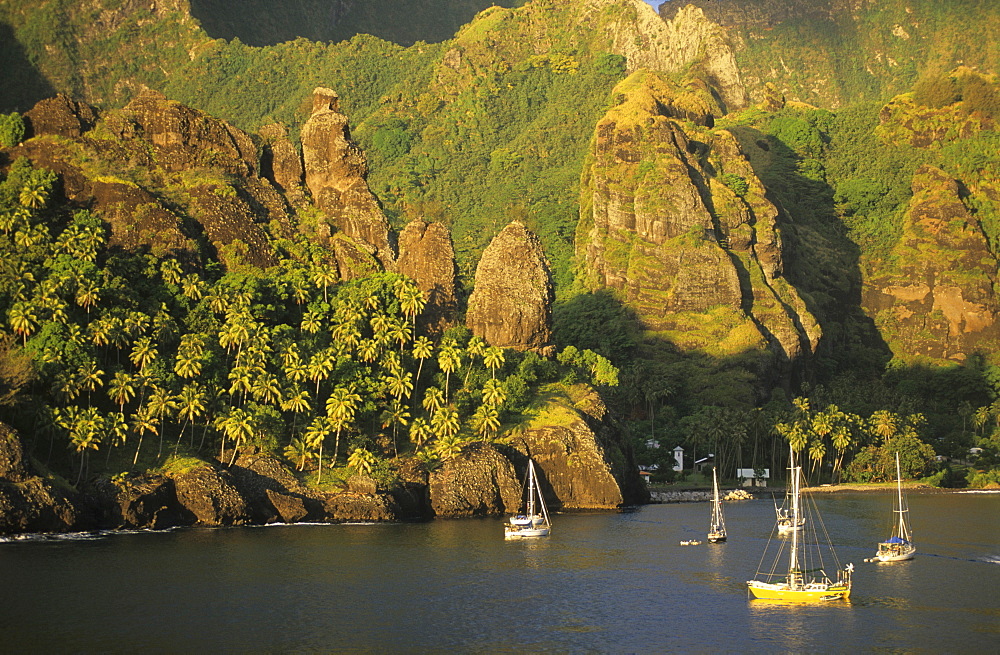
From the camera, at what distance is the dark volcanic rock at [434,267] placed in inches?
7259

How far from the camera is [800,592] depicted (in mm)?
95000

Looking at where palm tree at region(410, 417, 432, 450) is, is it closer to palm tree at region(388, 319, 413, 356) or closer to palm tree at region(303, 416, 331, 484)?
palm tree at region(303, 416, 331, 484)

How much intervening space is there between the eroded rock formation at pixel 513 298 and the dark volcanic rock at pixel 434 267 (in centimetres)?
394

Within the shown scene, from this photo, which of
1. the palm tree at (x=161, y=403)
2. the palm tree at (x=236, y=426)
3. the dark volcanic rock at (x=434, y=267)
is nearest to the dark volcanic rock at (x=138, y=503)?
the palm tree at (x=161, y=403)

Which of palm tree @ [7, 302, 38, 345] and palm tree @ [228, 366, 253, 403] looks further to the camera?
palm tree @ [228, 366, 253, 403]

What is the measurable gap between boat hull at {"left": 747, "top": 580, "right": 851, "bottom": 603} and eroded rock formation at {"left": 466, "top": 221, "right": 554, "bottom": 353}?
296 ft

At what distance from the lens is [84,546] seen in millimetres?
113312

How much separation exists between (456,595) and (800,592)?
27698 mm

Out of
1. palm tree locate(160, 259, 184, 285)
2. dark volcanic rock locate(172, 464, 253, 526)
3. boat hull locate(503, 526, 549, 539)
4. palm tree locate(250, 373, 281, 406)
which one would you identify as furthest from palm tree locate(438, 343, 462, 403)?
dark volcanic rock locate(172, 464, 253, 526)

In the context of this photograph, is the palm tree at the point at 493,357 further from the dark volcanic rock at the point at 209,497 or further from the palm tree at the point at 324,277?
the dark volcanic rock at the point at 209,497

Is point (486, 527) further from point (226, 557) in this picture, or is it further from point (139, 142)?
point (139, 142)

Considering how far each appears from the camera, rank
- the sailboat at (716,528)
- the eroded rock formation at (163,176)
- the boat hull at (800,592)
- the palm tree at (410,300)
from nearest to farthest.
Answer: the boat hull at (800,592) → the sailboat at (716,528) → the palm tree at (410,300) → the eroded rock formation at (163,176)

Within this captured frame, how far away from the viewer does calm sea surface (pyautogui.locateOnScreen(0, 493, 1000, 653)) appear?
267 feet

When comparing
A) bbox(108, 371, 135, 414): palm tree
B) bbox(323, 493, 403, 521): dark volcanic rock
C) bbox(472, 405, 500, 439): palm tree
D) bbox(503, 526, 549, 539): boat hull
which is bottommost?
bbox(503, 526, 549, 539): boat hull
